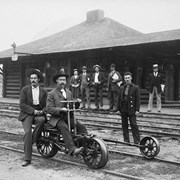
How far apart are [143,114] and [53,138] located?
21.6 feet

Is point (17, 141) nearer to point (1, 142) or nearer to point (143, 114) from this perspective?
point (1, 142)

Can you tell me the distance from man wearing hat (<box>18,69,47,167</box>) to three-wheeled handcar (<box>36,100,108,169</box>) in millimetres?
189

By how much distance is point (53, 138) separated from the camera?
620 centimetres

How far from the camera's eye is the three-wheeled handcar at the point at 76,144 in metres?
5.47

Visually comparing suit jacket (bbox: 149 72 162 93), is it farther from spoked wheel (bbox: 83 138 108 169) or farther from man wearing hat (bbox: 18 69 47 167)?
spoked wheel (bbox: 83 138 108 169)

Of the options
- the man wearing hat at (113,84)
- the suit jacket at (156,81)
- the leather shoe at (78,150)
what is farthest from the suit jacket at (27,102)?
the suit jacket at (156,81)

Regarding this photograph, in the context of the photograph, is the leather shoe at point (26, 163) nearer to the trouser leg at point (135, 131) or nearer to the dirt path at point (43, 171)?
the dirt path at point (43, 171)

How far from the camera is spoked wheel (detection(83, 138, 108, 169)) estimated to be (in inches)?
212

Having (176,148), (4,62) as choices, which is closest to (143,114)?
(176,148)

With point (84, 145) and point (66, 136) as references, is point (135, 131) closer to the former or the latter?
point (84, 145)

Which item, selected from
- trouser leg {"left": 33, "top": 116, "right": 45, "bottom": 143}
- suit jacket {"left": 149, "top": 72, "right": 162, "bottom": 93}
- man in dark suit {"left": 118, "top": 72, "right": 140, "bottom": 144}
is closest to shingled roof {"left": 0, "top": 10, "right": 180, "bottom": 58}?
suit jacket {"left": 149, "top": 72, "right": 162, "bottom": 93}

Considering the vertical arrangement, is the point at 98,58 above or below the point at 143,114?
above

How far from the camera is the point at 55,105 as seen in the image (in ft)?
19.8

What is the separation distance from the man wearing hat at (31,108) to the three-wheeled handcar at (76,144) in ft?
0.62
